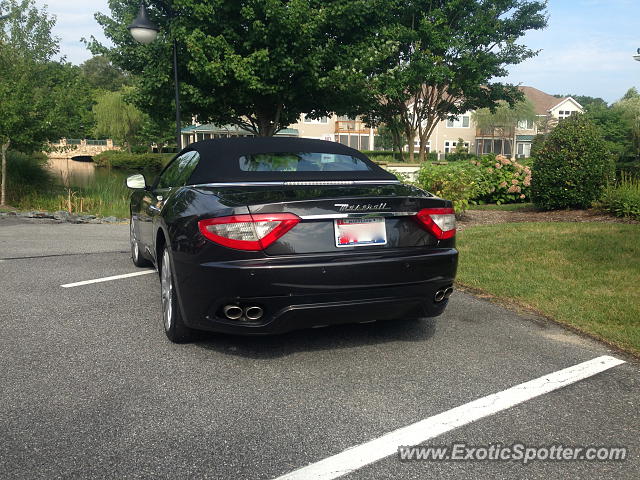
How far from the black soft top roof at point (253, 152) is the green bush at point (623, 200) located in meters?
7.25

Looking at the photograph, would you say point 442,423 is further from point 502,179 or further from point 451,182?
point 502,179

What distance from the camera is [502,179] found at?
14258mm

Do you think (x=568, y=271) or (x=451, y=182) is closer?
(x=568, y=271)

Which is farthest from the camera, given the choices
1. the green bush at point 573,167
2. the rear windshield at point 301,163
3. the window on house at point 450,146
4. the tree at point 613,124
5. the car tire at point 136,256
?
the window on house at point 450,146

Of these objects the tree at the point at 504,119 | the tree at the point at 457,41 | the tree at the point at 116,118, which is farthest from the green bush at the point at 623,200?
the tree at the point at 504,119

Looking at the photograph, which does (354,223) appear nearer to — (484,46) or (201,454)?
(201,454)

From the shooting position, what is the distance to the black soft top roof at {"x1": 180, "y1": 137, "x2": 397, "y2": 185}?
428 centimetres

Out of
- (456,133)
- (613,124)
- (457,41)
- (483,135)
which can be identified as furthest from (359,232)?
(613,124)

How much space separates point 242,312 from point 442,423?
1.34 metres

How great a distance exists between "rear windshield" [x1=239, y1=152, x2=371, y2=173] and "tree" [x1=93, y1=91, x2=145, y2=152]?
56525mm

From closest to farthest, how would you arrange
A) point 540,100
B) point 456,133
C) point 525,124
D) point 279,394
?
point 279,394 → point 525,124 → point 456,133 → point 540,100

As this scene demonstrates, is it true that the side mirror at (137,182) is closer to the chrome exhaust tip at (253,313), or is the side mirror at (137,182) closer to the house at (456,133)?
the chrome exhaust tip at (253,313)

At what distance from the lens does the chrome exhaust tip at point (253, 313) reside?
344 cm

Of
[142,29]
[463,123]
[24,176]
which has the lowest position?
[24,176]
